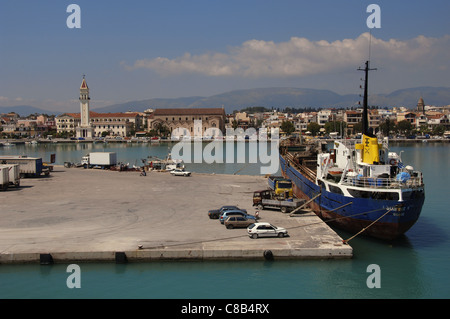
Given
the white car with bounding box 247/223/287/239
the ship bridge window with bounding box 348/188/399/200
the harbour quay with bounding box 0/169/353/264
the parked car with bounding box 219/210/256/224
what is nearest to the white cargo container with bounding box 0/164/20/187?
the harbour quay with bounding box 0/169/353/264

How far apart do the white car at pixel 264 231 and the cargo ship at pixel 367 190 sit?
4507mm

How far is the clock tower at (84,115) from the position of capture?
582ft

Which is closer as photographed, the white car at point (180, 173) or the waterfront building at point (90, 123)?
the white car at point (180, 173)

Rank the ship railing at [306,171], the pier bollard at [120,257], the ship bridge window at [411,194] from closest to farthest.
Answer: the pier bollard at [120,257], the ship bridge window at [411,194], the ship railing at [306,171]

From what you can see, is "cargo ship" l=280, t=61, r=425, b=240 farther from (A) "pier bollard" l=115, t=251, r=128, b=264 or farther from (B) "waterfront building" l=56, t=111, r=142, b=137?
(B) "waterfront building" l=56, t=111, r=142, b=137

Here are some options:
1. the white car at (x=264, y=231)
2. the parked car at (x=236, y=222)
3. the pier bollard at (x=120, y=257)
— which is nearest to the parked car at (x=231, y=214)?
the parked car at (x=236, y=222)

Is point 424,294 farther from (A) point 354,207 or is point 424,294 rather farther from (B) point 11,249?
(B) point 11,249

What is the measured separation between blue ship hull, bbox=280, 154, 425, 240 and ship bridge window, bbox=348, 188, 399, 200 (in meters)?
0.19

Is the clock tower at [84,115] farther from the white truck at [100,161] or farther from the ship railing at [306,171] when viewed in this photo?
the ship railing at [306,171]

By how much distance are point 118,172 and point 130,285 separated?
3550 cm

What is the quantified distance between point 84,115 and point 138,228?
165m

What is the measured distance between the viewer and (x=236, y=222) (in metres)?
24.4

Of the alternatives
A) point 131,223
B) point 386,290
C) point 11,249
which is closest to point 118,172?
point 131,223
